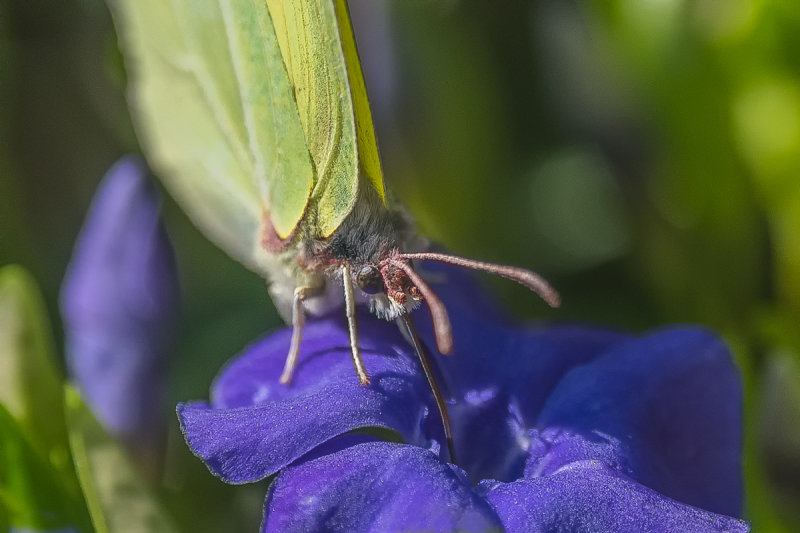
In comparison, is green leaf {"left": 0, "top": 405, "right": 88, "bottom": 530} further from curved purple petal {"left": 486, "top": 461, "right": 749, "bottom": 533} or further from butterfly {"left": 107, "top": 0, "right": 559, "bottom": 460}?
curved purple petal {"left": 486, "top": 461, "right": 749, "bottom": 533}

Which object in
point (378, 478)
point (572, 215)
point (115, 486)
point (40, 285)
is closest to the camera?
point (378, 478)

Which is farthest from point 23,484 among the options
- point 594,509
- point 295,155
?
point 594,509

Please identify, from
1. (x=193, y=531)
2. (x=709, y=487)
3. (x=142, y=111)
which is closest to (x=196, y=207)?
(x=142, y=111)

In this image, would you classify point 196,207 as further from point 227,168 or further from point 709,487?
point 709,487

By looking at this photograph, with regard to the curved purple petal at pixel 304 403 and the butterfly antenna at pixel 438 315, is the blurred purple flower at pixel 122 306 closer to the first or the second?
the curved purple petal at pixel 304 403

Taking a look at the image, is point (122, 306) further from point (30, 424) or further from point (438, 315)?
point (438, 315)
